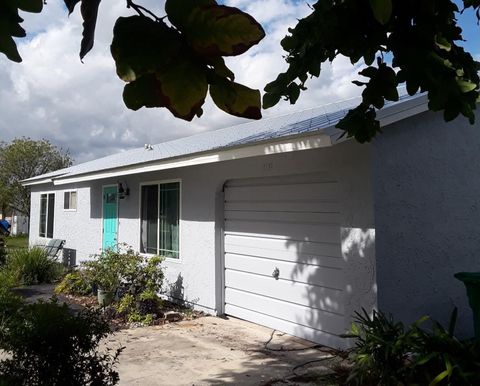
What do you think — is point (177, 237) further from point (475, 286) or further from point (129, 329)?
point (475, 286)

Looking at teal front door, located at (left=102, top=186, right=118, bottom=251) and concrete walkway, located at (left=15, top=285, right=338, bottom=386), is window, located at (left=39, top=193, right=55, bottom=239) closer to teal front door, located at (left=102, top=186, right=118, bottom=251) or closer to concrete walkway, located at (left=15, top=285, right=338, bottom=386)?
teal front door, located at (left=102, top=186, right=118, bottom=251)

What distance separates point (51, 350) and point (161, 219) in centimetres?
676

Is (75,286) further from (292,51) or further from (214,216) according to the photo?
(292,51)

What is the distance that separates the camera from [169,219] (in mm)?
10133

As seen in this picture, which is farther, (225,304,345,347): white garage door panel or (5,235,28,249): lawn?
(5,235,28,249): lawn

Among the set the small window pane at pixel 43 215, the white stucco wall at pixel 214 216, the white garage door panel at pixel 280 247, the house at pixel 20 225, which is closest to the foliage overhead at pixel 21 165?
the house at pixel 20 225

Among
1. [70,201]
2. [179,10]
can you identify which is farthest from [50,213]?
[179,10]

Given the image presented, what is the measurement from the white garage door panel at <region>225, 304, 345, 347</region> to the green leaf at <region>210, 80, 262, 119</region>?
5.83m

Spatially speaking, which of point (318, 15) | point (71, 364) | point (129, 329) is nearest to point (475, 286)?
point (318, 15)

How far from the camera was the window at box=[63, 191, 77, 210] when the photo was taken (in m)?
15.7

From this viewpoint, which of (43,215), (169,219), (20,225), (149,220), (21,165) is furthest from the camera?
(20,225)

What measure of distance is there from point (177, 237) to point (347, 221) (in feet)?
15.2

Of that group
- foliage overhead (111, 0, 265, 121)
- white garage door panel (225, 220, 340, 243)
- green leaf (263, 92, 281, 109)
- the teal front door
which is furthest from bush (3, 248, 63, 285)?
foliage overhead (111, 0, 265, 121)

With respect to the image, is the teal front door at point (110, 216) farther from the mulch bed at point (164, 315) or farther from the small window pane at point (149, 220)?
the mulch bed at point (164, 315)
